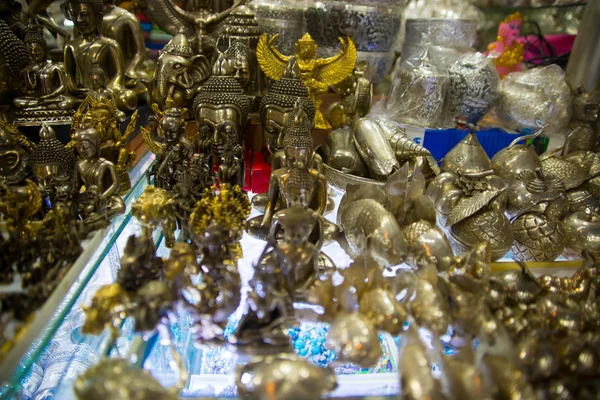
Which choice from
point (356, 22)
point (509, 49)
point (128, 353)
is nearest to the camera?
point (128, 353)

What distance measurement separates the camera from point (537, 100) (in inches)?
79.9

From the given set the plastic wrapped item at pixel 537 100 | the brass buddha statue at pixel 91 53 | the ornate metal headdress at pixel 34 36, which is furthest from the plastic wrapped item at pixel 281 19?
the plastic wrapped item at pixel 537 100

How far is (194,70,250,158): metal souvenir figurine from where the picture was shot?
147 centimetres

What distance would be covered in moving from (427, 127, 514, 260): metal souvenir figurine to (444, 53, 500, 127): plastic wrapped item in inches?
17.2

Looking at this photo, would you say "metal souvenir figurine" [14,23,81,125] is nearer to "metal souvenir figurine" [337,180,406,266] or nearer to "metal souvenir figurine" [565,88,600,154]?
"metal souvenir figurine" [337,180,406,266]

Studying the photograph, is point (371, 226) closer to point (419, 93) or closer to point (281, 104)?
point (281, 104)

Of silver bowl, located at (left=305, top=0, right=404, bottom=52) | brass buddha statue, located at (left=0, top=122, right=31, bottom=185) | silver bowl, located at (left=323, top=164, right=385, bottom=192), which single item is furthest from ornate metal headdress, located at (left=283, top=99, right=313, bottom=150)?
silver bowl, located at (left=305, top=0, right=404, bottom=52)

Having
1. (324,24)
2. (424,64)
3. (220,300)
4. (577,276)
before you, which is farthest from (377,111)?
(220,300)

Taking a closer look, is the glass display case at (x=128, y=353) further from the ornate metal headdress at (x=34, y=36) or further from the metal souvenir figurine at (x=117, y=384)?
the ornate metal headdress at (x=34, y=36)

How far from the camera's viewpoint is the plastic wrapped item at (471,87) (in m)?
1.99

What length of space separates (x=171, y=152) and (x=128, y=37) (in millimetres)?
1140

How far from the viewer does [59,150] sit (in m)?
1.31

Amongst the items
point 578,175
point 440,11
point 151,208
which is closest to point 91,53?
point 151,208

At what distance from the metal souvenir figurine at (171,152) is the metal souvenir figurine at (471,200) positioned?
833 mm
